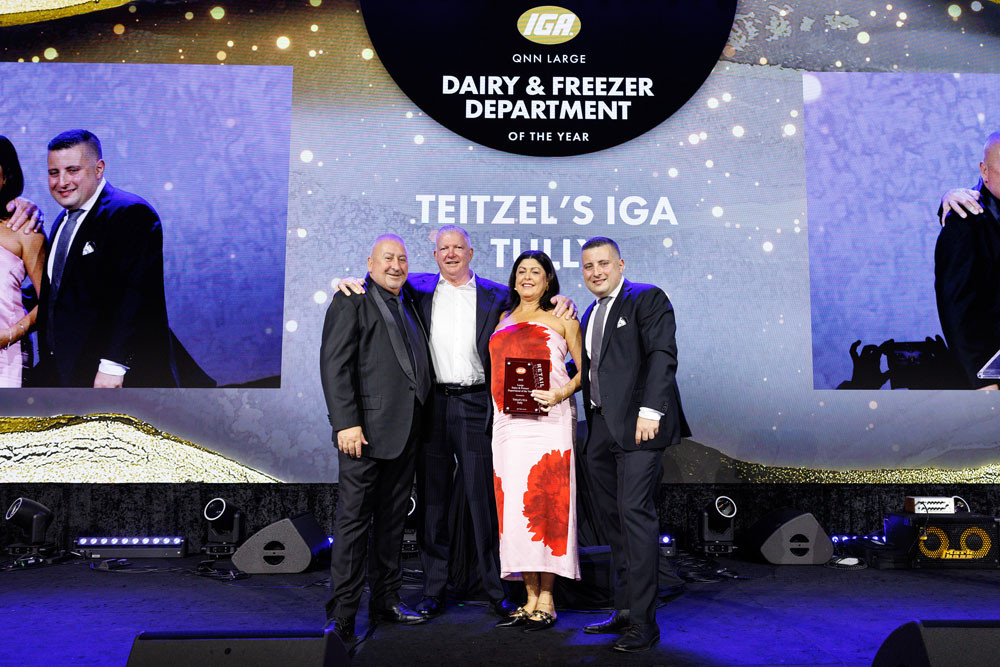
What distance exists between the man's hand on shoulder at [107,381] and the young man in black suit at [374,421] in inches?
104

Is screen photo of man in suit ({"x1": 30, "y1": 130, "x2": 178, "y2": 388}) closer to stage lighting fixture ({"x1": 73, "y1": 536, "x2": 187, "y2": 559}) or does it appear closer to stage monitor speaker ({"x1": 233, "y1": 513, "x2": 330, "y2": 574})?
stage lighting fixture ({"x1": 73, "y1": 536, "x2": 187, "y2": 559})

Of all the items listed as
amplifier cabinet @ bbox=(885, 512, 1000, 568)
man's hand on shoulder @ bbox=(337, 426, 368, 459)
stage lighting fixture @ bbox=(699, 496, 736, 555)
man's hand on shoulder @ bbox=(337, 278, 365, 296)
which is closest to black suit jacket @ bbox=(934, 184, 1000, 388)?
amplifier cabinet @ bbox=(885, 512, 1000, 568)

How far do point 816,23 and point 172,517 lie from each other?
578 cm

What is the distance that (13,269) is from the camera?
16.9ft

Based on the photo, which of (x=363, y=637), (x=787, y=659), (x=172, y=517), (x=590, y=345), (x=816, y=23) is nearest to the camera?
(x=787, y=659)

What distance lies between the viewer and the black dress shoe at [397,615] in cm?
327

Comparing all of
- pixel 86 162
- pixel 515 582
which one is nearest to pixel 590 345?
pixel 515 582

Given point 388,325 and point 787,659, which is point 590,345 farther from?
point 787,659

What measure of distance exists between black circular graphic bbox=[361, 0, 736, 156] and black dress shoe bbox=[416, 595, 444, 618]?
3.15 m

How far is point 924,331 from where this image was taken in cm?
518

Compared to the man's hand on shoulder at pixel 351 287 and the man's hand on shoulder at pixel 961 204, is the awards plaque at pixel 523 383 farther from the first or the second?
the man's hand on shoulder at pixel 961 204

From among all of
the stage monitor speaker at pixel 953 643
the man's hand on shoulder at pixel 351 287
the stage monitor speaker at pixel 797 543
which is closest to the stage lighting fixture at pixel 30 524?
the man's hand on shoulder at pixel 351 287

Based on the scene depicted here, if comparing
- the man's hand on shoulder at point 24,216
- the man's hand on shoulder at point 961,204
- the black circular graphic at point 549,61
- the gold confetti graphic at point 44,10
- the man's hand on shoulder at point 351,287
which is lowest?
the man's hand on shoulder at point 351,287

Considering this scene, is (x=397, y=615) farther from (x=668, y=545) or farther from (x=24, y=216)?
(x=24, y=216)
